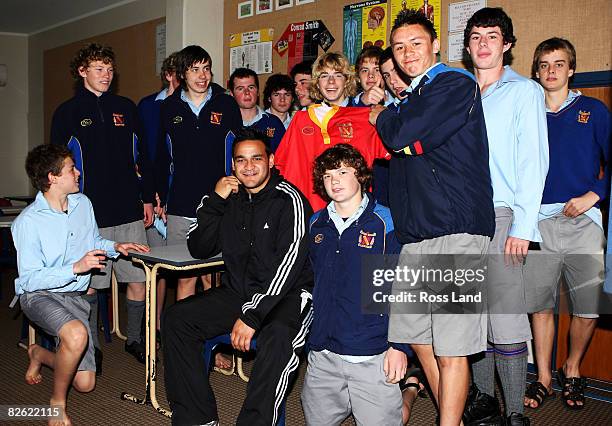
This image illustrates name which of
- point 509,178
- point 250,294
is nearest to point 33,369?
point 250,294

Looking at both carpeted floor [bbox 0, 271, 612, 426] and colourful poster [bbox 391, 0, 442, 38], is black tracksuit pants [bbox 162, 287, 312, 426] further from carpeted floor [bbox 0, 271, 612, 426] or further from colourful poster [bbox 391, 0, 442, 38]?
colourful poster [bbox 391, 0, 442, 38]

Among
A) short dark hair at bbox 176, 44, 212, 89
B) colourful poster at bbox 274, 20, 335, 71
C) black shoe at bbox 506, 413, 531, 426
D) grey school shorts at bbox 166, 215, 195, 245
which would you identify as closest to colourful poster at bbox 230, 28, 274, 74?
colourful poster at bbox 274, 20, 335, 71

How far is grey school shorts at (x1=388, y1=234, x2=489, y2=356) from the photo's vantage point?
88.1 inches

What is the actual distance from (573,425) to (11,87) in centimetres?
907

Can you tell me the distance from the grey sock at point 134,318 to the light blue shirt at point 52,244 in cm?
65

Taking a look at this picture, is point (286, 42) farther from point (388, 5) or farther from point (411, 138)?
point (411, 138)

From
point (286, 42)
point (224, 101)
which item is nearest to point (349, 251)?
point (224, 101)

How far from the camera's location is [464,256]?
223 centimetres

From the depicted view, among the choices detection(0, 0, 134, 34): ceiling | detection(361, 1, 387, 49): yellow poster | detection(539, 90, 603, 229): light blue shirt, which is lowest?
detection(539, 90, 603, 229): light blue shirt

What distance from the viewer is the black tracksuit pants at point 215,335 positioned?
94.9 inches

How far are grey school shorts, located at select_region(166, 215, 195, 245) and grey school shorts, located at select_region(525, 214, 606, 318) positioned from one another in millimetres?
1907

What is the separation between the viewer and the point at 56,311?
2877 millimetres

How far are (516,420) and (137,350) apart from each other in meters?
2.23

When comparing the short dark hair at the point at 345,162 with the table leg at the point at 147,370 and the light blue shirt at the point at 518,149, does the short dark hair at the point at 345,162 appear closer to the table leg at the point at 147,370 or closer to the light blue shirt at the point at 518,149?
the light blue shirt at the point at 518,149
